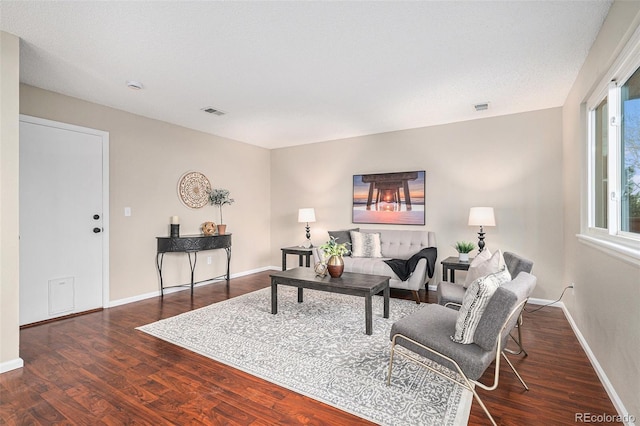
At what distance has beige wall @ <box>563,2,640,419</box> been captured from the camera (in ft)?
5.69

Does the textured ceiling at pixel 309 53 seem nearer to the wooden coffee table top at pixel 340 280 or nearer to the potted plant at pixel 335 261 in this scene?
the potted plant at pixel 335 261

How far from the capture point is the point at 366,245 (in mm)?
4891

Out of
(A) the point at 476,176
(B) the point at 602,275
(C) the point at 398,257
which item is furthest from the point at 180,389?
(A) the point at 476,176

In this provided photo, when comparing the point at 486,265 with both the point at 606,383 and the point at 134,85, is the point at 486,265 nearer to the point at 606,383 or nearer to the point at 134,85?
the point at 606,383

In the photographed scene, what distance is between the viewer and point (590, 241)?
260 centimetres

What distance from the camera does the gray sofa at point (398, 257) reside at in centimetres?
412

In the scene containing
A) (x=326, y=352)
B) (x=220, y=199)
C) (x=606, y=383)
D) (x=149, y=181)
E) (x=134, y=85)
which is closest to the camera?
(x=606, y=383)

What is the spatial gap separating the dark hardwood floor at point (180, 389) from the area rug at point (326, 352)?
0.11 meters

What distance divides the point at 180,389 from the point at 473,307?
6.25 feet

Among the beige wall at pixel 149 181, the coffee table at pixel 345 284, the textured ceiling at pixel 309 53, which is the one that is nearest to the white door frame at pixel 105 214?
the beige wall at pixel 149 181

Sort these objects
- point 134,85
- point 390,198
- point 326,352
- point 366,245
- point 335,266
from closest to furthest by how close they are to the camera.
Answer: point 326,352 → point 134,85 → point 335,266 → point 366,245 → point 390,198

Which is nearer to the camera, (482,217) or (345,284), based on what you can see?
(345,284)

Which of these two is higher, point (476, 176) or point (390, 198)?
point (476, 176)

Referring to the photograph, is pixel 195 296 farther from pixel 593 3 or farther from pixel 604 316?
pixel 593 3
